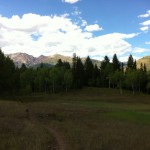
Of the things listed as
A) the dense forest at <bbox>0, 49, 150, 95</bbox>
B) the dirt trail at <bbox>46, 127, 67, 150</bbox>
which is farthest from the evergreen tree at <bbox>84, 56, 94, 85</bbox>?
the dirt trail at <bbox>46, 127, 67, 150</bbox>

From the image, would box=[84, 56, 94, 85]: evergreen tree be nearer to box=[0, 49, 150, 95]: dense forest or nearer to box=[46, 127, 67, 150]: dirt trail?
box=[0, 49, 150, 95]: dense forest

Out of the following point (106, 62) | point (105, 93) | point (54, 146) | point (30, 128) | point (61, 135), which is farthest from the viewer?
point (106, 62)

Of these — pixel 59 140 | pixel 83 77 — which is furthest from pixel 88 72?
pixel 59 140

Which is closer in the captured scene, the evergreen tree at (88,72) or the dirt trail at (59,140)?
the dirt trail at (59,140)

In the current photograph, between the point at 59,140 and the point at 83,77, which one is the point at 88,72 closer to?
the point at 83,77

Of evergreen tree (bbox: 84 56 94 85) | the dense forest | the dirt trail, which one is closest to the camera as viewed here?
the dirt trail

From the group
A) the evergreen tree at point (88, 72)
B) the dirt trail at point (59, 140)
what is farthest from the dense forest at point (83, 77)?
the dirt trail at point (59, 140)

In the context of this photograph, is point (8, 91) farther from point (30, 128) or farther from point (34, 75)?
point (30, 128)

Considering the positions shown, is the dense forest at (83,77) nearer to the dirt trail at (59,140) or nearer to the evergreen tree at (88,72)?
the evergreen tree at (88,72)

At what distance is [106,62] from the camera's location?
575 feet

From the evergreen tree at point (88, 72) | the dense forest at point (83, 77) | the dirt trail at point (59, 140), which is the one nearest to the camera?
the dirt trail at point (59, 140)

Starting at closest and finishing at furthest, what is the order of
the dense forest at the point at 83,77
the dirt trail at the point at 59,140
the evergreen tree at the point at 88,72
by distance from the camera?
the dirt trail at the point at 59,140, the dense forest at the point at 83,77, the evergreen tree at the point at 88,72

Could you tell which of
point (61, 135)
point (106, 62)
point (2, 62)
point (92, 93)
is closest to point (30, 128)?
point (61, 135)

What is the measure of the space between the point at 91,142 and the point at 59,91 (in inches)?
5153
